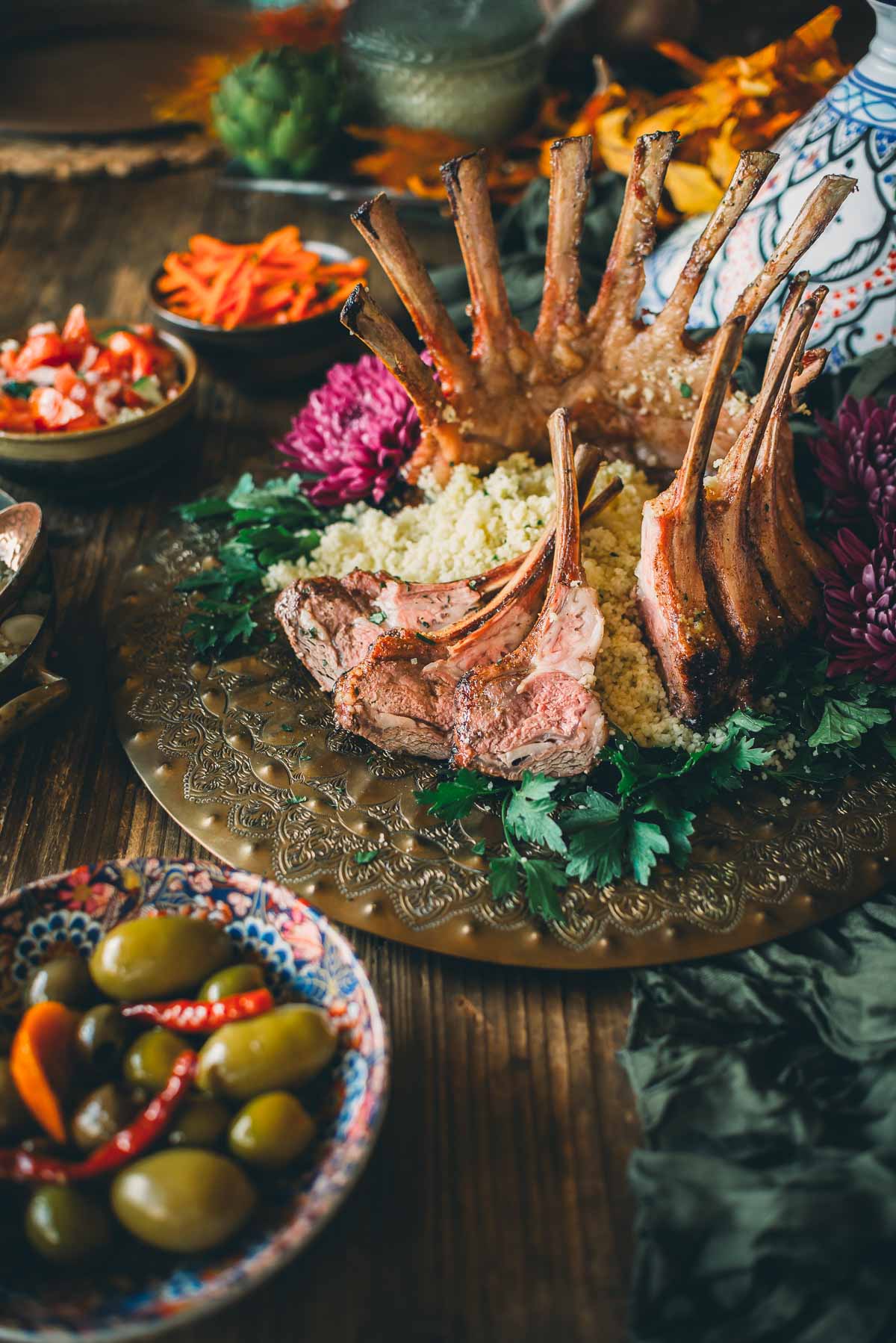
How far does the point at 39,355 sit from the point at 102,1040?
1783 millimetres

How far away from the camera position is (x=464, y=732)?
5.39ft

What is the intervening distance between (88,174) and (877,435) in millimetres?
3153

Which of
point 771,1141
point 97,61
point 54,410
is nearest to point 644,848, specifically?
point 771,1141

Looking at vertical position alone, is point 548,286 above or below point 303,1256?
above

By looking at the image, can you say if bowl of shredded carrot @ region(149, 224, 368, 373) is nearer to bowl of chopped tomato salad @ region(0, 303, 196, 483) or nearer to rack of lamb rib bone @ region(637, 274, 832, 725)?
bowl of chopped tomato salad @ region(0, 303, 196, 483)

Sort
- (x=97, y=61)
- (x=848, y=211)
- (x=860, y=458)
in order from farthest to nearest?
(x=97, y=61), (x=848, y=211), (x=860, y=458)

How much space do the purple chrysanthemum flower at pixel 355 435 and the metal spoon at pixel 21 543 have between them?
596mm

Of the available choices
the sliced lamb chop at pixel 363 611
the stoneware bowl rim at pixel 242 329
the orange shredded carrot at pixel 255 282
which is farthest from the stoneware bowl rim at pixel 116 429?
the sliced lamb chop at pixel 363 611

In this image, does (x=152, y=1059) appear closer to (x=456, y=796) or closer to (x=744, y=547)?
(x=456, y=796)

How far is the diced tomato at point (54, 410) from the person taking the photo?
2.31 m

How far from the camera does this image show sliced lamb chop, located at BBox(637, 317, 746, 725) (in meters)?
1.67

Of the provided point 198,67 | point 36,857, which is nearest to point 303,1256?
point 36,857

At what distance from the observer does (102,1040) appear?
1.28 metres

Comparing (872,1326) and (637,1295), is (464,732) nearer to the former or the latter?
(637,1295)
